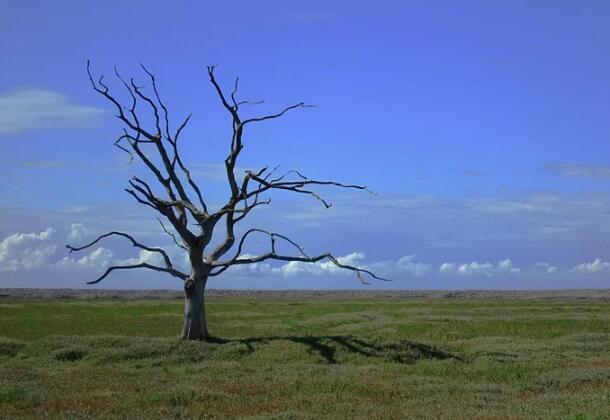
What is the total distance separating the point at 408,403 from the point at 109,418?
6648mm

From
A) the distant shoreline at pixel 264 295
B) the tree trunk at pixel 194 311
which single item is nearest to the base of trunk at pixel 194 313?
the tree trunk at pixel 194 311

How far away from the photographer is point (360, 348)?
29.3 metres

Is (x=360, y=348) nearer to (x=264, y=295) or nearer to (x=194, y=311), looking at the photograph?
(x=194, y=311)

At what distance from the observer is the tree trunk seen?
32.4 metres

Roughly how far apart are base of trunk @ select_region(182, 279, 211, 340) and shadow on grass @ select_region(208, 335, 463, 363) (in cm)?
187

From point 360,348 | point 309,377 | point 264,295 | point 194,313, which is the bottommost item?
point 309,377

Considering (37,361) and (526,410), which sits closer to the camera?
(526,410)

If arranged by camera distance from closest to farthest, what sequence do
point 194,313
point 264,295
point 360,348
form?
point 360,348 < point 194,313 < point 264,295

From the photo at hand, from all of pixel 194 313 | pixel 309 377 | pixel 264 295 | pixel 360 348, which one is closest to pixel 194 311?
pixel 194 313

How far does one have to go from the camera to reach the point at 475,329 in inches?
1666

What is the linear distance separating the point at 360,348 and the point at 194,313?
299 inches

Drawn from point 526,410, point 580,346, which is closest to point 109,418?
point 526,410

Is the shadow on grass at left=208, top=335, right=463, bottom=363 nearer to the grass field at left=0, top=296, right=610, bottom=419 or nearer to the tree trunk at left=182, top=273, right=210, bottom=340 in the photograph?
the grass field at left=0, top=296, right=610, bottom=419

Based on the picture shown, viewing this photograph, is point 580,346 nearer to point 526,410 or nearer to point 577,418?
point 526,410
